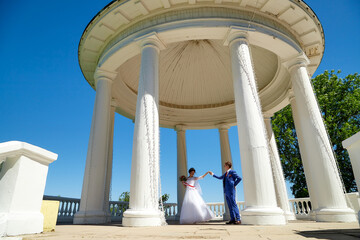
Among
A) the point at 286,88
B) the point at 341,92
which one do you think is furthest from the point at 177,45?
the point at 341,92

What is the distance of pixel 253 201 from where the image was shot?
11.5 meters

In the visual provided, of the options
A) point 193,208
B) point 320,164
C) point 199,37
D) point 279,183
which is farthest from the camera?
point 279,183

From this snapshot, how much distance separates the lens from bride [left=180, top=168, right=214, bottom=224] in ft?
57.6

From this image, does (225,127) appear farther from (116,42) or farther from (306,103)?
(116,42)

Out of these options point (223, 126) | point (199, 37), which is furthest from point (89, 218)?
point (223, 126)

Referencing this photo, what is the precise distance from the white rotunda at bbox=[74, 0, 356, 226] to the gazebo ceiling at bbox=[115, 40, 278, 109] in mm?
248

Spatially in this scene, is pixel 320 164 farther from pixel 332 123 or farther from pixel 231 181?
pixel 332 123

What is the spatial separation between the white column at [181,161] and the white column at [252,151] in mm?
17162

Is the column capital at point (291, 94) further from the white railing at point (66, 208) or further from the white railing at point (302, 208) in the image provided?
the white railing at point (66, 208)

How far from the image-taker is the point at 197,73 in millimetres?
28422

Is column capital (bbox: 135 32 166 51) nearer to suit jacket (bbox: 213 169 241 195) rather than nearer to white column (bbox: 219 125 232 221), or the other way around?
suit jacket (bbox: 213 169 241 195)

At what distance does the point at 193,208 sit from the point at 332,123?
106 ft

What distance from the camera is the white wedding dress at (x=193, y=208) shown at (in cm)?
1756

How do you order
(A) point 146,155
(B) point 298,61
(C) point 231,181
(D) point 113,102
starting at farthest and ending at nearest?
(D) point 113,102 → (B) point 298,61 → (C) point 231,181 → (A) point 146,155
